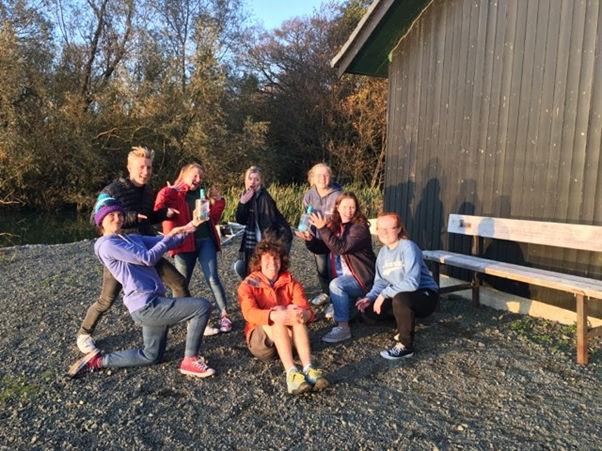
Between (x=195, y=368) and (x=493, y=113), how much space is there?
4756mm

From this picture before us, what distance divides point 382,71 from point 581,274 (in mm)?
4903

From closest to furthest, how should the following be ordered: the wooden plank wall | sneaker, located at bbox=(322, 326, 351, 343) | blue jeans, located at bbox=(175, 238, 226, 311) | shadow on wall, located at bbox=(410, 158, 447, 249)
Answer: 1. sneaker, located at bbox=(322, 326, 351, 343)
2. blue jeans, located at bbox=(175, 238, 226, 311)
3. the wooden plank wall
4. shadow on wall, located at bbox=(410, 158, 447, 249)

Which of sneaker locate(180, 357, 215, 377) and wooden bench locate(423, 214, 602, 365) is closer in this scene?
sneaker locate(180, 357, 215, 377)

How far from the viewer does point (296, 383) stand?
12.0 ft

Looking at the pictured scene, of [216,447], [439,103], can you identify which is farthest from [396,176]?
[216,447]

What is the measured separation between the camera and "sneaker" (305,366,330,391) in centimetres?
371

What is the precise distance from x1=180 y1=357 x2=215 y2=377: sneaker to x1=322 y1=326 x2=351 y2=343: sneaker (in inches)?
49.1

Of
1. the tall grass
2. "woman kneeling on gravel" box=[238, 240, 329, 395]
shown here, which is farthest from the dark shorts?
the tall grass

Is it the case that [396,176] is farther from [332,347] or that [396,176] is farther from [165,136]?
[165,136]

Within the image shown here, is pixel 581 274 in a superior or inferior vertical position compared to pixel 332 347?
superior

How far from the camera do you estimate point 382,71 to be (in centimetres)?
870

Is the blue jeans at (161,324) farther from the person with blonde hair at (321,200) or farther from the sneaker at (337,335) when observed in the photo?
the person with blonde hair at (321,200)

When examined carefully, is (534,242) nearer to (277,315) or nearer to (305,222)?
(305,222)

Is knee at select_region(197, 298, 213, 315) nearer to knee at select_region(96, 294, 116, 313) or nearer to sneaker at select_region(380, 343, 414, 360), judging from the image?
knee at select_region(96, 294, 116, 313)
